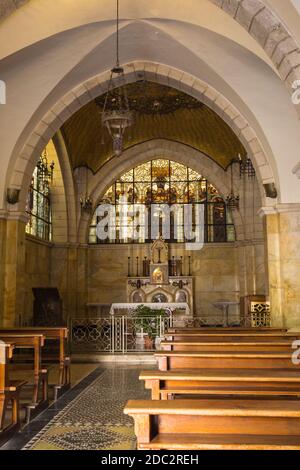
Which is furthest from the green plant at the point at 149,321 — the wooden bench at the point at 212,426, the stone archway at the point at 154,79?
the wooden bench at the point at 212,426

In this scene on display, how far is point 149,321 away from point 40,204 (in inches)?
277

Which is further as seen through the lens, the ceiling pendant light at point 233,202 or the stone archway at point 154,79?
the ceiling pendant light at point 233,202

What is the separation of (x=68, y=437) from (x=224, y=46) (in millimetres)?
7717

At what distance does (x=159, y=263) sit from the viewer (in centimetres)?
1828

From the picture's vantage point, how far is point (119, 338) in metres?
12.8

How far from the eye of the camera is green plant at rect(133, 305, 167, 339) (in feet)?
39.7

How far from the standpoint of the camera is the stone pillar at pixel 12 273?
10453mm

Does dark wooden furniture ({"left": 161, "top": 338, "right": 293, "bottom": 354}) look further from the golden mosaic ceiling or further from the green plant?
the golden mosaic ceiling

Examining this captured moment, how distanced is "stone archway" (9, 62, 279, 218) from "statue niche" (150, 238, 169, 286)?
7.97 metres

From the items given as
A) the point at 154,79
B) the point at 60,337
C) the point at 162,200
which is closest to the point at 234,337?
the point at 60,337

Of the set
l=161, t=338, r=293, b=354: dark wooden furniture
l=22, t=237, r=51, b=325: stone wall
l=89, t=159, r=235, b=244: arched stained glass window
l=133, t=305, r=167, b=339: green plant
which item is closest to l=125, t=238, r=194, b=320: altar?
l=89, t=159, r=235, b=244: arched stained glass window

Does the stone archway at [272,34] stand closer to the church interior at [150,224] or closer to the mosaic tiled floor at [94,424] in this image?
the church interior at [150,224]

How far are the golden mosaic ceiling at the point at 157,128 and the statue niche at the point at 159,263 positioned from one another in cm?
379

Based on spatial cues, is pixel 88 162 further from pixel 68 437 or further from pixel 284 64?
pixel 68 437
